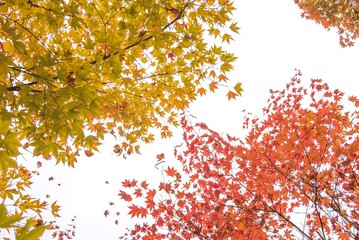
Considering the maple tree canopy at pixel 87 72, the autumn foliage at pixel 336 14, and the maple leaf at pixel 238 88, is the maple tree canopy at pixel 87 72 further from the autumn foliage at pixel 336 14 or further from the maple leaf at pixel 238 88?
the autumn foliage at pixel 336 14

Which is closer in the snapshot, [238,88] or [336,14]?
[238,88]

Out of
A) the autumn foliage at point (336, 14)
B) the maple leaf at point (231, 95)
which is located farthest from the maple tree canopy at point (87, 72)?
the autumn foliage at point (336, 14)

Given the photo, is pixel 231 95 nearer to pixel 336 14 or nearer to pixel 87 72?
pixel 87 72

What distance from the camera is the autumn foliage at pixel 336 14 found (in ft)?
32.9

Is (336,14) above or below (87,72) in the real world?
above

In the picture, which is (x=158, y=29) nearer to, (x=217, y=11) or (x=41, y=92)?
(x=217, y=11)

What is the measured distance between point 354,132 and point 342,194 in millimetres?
1229

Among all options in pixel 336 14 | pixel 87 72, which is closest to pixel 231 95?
pixel 87 72

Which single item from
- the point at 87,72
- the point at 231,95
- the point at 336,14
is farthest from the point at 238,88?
the point at 336,14

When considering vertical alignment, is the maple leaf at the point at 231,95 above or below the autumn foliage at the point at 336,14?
below

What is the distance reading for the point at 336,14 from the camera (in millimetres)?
10672

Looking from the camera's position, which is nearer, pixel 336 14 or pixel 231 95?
pixel 231 95

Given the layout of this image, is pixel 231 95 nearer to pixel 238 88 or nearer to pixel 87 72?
pixel 238 88

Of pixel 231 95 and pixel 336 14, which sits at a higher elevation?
pixel 336 14
